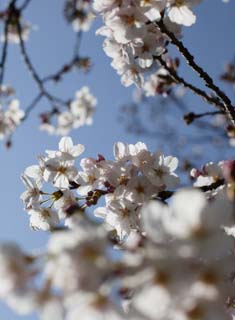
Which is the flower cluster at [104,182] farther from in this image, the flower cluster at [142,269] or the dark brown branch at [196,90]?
the flower cluster at [142,269]

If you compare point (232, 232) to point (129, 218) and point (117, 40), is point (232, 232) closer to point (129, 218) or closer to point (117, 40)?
point (129, 218)

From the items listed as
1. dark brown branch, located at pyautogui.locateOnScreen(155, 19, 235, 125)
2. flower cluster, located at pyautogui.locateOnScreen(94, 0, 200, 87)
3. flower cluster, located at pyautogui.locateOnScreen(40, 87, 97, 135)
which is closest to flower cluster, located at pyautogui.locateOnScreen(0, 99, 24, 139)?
flower cluster, located at pyautogui.locateOnScreen(40, 87, 97, 135)

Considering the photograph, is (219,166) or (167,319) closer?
(167,319)

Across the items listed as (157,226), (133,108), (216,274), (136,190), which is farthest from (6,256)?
(133,108)

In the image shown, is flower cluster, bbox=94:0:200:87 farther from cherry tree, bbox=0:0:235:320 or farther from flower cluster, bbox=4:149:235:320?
flower cluster, bbox=4:149:235:320

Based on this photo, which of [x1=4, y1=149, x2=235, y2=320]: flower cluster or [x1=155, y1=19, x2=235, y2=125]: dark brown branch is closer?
[x1=4, y1=149, x2=235, y2=320]: flower cluster

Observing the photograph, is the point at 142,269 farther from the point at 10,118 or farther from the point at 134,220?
the point at 10,118

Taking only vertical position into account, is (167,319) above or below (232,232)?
below

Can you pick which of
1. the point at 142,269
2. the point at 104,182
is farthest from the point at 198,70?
the point at 142,269
